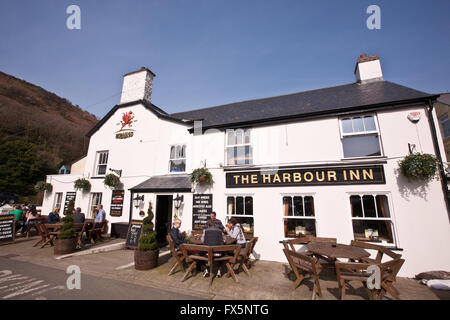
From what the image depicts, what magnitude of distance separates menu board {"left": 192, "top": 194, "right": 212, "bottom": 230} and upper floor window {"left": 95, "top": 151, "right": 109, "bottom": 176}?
7.42 m

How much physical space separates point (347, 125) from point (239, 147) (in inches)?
177

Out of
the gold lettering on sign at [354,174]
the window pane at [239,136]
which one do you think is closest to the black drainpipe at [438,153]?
the gold lettering on sign at [354,174]

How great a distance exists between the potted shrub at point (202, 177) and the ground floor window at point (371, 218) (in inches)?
218

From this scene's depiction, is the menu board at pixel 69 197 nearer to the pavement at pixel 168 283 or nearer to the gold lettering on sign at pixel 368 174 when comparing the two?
the pavement at pixel 168 283

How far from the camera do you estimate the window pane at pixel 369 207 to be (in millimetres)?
6562

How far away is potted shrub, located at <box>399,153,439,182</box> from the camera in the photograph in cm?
571

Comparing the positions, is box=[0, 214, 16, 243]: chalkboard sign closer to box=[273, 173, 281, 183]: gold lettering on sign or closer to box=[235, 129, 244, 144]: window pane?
box=[235, 129, 244, 144]: window pane

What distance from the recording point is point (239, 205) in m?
8.16

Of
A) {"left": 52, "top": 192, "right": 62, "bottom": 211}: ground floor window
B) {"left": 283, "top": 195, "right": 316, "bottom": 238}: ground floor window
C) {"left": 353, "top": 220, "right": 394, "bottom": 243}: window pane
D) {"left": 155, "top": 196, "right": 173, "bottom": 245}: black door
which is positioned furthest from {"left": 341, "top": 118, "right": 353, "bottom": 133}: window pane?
{"left": 52, "top": 192, "right": 62, "bottom": 211}: ground floor window

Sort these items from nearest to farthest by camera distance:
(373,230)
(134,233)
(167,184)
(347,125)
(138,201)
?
(373,230) < (347,125) < (134,233) < (167,184) < (138,201)

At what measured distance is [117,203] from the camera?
35.6 ft

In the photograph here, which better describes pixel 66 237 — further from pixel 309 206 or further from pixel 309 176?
pixel 309 176

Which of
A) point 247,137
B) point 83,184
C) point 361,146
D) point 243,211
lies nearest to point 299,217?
point 243,211
